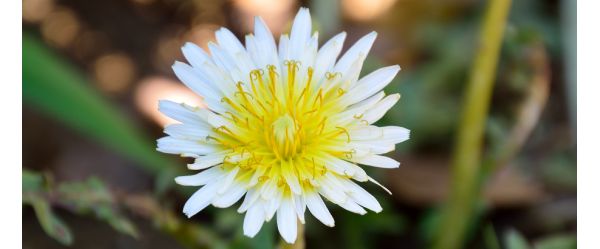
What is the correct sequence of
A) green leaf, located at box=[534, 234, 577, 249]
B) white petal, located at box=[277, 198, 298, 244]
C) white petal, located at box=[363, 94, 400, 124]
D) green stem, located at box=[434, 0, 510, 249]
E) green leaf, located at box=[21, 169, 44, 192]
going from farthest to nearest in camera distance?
1. green leaf, located at box=[534, 234, 577, 249]
2. green stem, located at box=[434, 0, 510, 249]
3. green leaf, located at box=[21, 169, 44, 192]
4. white petal, located at box=[363, 94, 400, 124]
5. white petal, located at box=[277, 198, 298, 244]

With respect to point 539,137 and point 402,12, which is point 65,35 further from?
point 539,137

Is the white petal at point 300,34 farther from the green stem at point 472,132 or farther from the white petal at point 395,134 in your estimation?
the green stem at point 472,132

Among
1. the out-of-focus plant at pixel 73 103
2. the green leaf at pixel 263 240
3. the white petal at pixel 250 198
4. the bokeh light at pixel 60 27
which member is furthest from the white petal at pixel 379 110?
the bokeh light at pixel 60 27

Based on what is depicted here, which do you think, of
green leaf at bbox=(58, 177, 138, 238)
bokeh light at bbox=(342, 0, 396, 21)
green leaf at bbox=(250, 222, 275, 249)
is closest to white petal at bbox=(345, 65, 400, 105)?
green leaf at bbox=(250, 222, 275, 249)

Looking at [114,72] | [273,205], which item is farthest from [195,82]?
[114,72]

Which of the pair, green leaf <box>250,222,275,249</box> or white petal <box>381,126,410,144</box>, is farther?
green leaf <box>250,222,275,249</box>

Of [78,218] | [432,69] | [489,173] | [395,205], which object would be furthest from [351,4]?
[78,218]

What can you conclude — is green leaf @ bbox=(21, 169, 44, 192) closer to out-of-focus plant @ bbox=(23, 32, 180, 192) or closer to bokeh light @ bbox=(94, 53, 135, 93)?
out-of-focus plant @ bbox=(23, 32, 180, 192)
